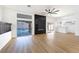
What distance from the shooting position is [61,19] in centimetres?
1603

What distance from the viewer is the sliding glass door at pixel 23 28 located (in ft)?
34.8

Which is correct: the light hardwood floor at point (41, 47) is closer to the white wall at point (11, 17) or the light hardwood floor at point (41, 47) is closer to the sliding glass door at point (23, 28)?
the white wall at point (11, 17)

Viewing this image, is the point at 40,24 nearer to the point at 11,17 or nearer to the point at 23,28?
the point at 23,28

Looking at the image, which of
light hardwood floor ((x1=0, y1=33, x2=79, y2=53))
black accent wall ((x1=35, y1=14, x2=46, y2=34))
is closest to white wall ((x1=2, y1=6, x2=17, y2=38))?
light hardwood floor ((x1=0, y1=33, x2=79, y2=53))

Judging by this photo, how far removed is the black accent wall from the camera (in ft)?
43.0

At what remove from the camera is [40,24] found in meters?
13.8

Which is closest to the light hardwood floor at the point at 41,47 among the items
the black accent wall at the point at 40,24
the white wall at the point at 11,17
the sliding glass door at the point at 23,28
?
the white wall at the point at 11,17

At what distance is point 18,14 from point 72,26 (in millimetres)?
7728

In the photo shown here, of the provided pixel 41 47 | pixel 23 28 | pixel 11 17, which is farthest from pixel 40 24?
pixel 41 47

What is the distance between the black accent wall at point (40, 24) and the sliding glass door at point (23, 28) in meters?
1.33

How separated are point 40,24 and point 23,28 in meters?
3.11

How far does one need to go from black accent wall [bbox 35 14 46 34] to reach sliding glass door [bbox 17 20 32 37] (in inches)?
52.2

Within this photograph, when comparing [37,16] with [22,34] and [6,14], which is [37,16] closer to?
[22,34]

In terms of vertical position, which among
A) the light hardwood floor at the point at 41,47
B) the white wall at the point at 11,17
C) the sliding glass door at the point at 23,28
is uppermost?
the white wall at the point at 11,17
